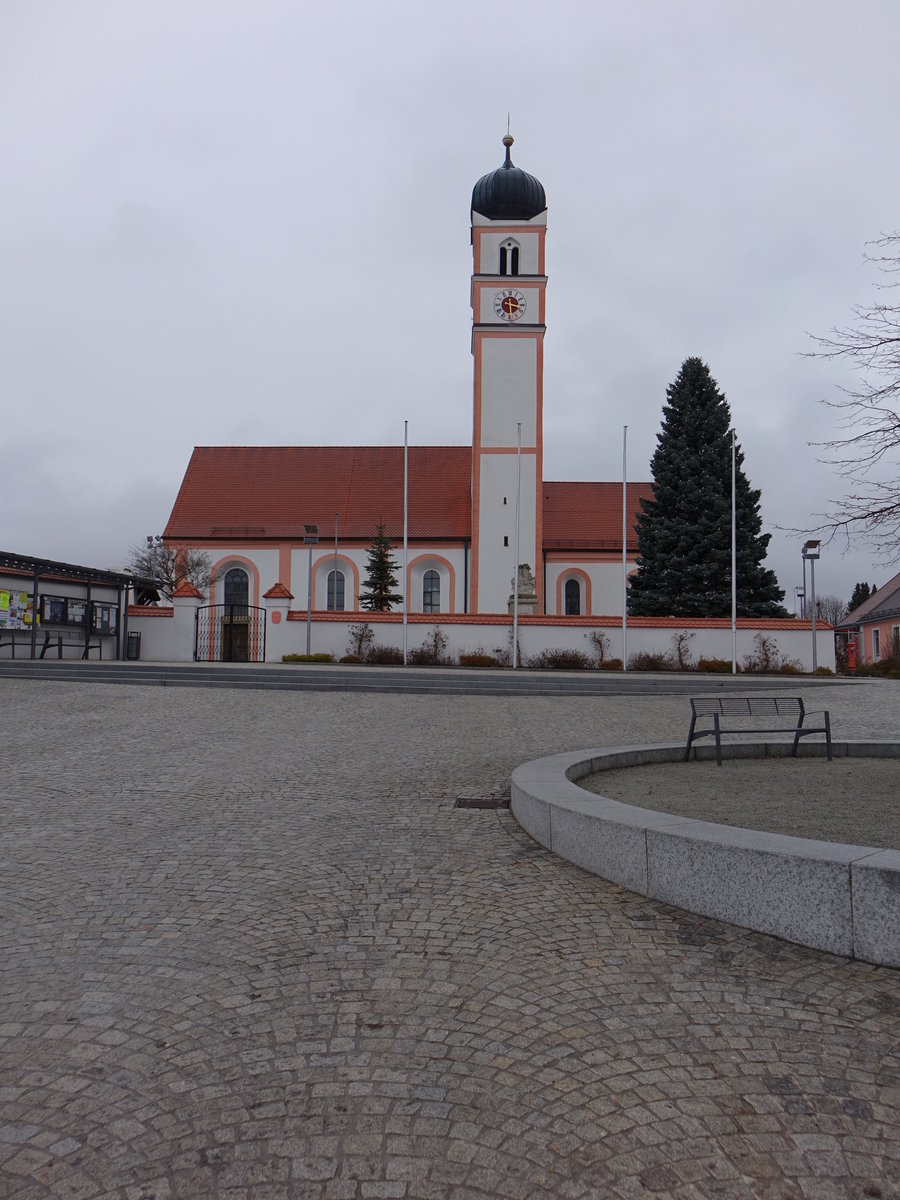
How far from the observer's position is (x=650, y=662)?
2673cm

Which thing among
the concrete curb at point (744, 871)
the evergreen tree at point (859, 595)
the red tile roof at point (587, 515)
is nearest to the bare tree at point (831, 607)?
the evergreen tree at point (859, 595)

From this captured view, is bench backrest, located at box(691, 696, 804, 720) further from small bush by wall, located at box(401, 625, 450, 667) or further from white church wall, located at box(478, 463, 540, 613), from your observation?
white church wall, located at box(478, 463, 540, 613)

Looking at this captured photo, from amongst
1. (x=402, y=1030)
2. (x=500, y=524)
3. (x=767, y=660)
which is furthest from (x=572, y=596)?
(x=402, y=1030)

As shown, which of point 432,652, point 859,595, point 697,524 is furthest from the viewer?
point 859,595

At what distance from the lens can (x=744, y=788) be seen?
24.0 feet

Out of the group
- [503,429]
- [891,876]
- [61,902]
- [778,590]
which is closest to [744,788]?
[891,876]

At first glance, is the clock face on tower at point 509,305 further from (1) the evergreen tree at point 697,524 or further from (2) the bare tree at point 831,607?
(2) the bare tree at point 831,607

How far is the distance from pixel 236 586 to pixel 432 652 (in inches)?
637

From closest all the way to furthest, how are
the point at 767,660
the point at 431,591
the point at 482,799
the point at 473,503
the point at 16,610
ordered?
the point at 482,799
the point at 16,610
the point at 767,660
the point at 473,503
the point at 431,591

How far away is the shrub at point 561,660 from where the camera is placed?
27000mm

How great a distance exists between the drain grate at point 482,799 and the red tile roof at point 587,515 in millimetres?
31952

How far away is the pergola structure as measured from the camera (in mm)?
23156

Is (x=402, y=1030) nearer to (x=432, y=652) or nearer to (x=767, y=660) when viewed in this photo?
(x=432, y=652)

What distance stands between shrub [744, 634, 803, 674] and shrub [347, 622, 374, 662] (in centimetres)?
1154
